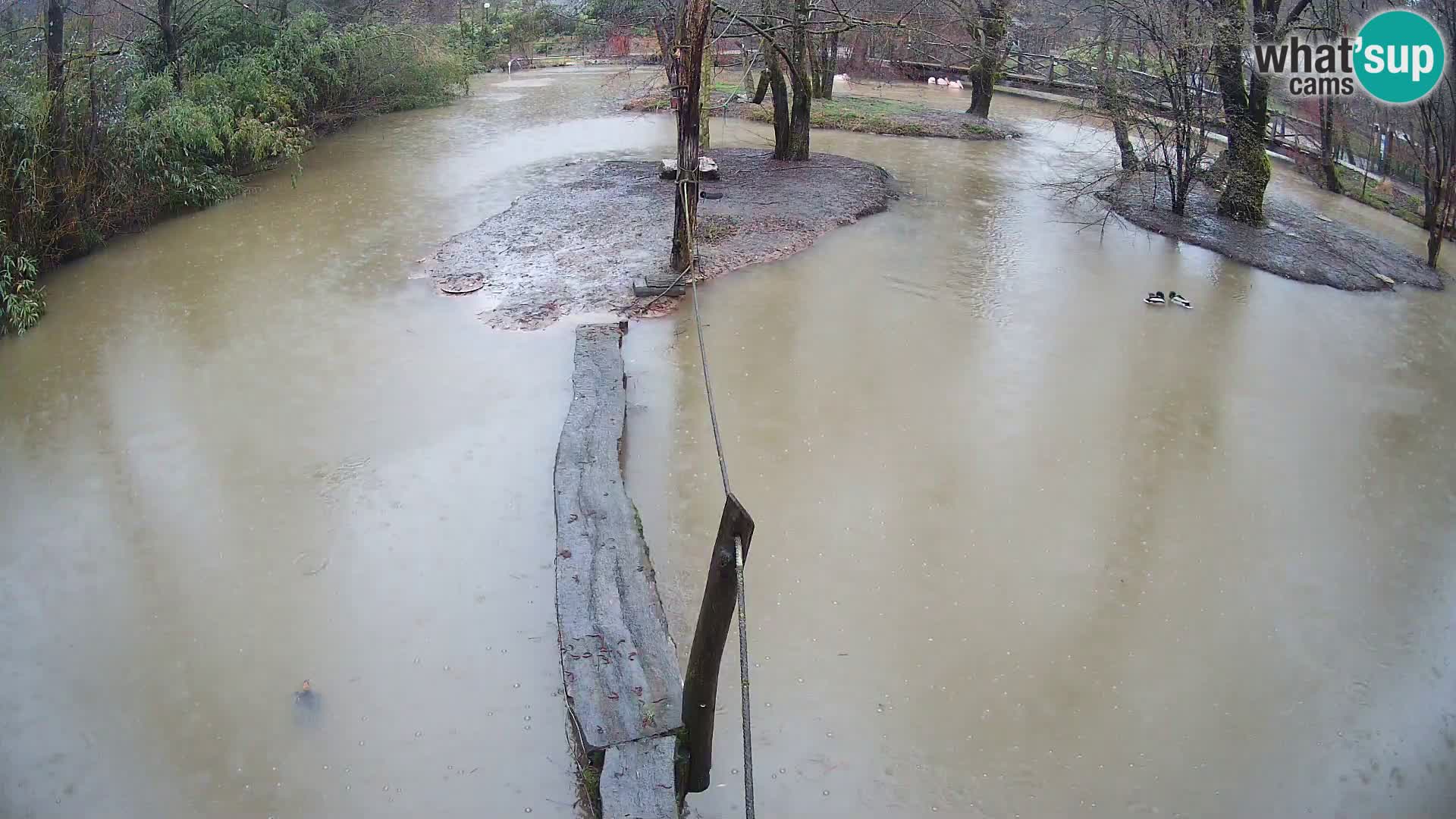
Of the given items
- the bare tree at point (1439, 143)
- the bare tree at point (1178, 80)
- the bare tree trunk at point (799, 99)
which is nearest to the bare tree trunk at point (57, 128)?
the bare tree trunk at point (799, 99)

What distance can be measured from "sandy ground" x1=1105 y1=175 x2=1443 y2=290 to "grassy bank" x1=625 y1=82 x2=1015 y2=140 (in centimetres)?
413

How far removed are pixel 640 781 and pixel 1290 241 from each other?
365 inches

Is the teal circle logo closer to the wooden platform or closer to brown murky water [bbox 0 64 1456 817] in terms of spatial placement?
brown murky water [bbox 0 64 1456 817]

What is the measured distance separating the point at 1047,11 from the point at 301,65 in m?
13.2

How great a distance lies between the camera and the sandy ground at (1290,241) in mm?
9000

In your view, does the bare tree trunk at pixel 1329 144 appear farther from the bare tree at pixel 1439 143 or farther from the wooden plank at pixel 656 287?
the wooden plank at pixel 656 287

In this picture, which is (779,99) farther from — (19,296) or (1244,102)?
(19,296)

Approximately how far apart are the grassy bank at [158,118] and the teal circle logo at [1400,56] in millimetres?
11719

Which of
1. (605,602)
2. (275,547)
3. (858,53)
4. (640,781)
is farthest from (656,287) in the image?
(858,53)

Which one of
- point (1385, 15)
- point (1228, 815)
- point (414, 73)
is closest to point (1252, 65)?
point (1385, 15)

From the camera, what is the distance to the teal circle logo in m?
9.18

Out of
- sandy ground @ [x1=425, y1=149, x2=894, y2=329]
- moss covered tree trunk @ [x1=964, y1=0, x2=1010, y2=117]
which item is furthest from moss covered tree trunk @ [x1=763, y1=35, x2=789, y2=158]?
moss covered tree trunk @ [x1=964, y1=0, x2=1010, y2=117]

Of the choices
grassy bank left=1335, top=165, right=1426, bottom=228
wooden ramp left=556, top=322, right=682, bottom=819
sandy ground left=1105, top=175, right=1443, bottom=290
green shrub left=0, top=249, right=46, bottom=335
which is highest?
grassy bank left=1335, top=165, right=1426, bottom=228
